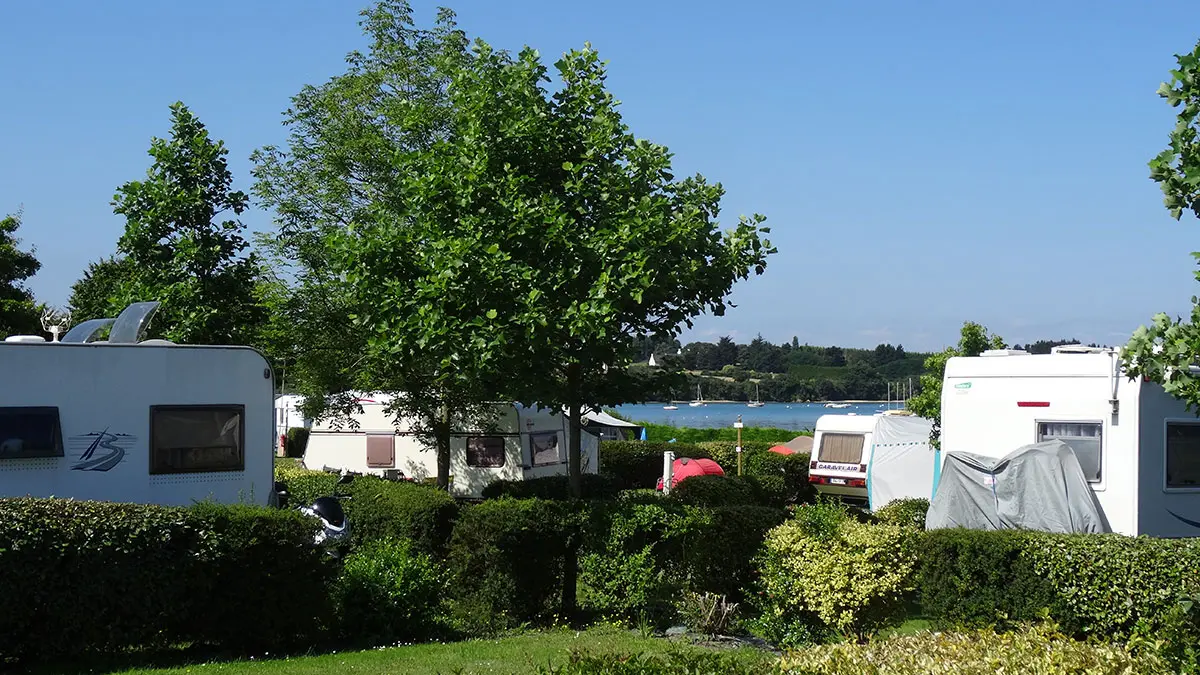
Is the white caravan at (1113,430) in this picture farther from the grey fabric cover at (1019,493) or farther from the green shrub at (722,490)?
the green shrub at (722,490)

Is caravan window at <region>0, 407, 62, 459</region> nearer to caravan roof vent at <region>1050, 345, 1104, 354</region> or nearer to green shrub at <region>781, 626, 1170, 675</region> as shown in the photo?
green shrub at <region>781, 626, 1170, 675</region>

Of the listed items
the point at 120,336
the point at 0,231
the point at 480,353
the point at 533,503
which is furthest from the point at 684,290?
the point at 0,231

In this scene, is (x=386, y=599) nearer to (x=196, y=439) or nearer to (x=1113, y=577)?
(x=196, y=439)

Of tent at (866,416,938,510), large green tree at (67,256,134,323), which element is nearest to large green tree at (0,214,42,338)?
large green tree at (67,256,134,323)

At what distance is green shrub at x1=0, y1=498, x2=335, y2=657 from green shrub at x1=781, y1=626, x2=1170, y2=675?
4.32m

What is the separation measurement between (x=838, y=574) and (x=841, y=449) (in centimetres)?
1489

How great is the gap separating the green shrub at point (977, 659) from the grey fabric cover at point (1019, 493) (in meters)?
5.24

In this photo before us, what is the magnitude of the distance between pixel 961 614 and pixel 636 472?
1954 cm

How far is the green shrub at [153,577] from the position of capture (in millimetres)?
7441

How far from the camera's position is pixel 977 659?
5512mm

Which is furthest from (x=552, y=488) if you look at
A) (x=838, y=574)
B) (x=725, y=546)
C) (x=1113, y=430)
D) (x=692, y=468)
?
(x=692, y=468)

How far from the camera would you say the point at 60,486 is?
34.7ft

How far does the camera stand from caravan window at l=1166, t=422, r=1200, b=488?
11180 mm

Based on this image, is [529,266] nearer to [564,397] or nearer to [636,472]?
[564,397]
